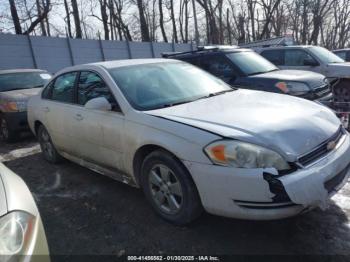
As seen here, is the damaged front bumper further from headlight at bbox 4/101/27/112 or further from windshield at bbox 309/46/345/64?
windshield at bbox 309/46/345/64

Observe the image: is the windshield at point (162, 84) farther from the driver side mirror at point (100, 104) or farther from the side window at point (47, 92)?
the side window at point (47, 92)

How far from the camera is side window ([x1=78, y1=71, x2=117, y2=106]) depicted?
3.68 metres

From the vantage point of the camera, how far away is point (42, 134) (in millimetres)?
5391

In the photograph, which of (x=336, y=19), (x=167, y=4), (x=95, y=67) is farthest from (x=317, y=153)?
(x=336, y=19)

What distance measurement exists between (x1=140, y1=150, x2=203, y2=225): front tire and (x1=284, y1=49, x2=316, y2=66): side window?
6.96 m

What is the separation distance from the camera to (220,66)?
695 cm

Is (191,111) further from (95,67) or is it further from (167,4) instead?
(167,4)

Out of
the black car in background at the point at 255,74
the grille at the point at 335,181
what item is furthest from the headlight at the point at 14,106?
the grille at the point at 335,181

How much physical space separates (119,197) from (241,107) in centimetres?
176

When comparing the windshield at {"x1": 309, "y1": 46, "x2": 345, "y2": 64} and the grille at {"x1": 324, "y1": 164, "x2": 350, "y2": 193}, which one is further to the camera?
the windshield at {"x1": 309, "y1": 46, "x2": 345, "y2": 64}

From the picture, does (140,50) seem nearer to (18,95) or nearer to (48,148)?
(18,95)

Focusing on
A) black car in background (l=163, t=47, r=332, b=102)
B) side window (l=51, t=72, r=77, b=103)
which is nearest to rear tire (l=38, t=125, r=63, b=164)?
side window (l=51, t=72, r=77, b=103)

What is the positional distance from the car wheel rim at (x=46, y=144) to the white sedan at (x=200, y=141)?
883 millimetres

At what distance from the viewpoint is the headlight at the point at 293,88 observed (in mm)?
6160
